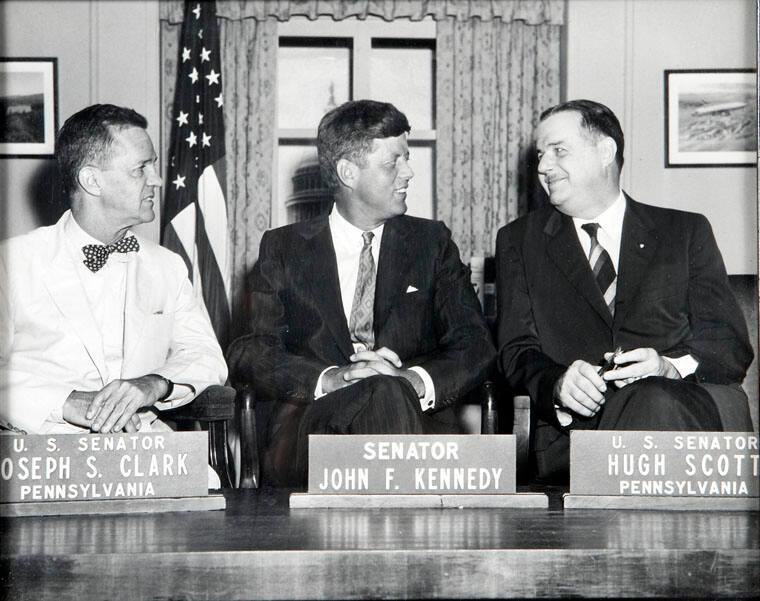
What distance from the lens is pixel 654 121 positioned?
12.0ft

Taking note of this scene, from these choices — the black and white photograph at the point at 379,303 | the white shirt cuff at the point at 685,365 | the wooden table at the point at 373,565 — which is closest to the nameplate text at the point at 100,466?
the black and white photograph at the point at 379,303

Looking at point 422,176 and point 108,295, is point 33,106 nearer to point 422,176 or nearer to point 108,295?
point 422,176

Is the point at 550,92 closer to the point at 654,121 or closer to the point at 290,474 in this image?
the point at 654,121

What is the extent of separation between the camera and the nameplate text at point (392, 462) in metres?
1.56

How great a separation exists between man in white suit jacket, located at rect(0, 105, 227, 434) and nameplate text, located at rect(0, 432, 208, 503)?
42 centimetres

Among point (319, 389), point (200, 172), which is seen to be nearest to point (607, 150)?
point (319, 389)

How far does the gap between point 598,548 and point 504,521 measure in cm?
20

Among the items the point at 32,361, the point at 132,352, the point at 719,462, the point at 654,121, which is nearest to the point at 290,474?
the point at 132,352

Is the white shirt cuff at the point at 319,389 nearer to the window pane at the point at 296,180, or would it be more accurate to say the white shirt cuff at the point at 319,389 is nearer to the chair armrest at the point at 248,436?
the chair armrest at the point at 248,436

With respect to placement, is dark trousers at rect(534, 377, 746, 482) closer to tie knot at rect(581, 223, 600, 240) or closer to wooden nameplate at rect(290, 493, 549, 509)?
wooden nameplate at rect(290, 493, 549, 509)

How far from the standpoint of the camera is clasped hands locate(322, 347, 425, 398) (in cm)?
210

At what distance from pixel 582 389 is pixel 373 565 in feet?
2.60

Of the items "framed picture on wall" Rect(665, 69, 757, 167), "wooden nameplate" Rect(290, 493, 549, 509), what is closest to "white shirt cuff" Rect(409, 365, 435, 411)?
"wooden nameplate" Rect(290, 493, 549, 509)

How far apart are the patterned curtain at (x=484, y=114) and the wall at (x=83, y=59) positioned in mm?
1214
